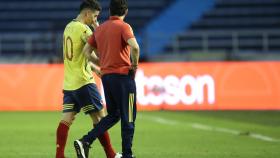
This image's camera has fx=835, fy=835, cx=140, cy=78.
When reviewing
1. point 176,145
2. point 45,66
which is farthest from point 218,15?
point 176,145

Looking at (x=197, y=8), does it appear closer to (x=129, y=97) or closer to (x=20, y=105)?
(x=20, y=105)

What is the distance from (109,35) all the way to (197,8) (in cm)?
2160

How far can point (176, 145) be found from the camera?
1211 centimetres

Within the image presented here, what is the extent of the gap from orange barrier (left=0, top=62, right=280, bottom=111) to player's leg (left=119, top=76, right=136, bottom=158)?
1321cm

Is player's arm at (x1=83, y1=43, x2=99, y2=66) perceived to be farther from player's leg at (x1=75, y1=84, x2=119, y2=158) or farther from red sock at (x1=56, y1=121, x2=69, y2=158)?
red sock at (x1=56, y1=121, x2=69, y2=158)

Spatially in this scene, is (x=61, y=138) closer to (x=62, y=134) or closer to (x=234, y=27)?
(x=62, y=134)

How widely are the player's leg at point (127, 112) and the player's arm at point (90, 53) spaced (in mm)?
558

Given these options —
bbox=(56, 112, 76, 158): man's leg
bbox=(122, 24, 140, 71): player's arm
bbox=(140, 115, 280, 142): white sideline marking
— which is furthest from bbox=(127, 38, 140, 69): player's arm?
bbox=(140, 115, 280, 142): white sideline marking

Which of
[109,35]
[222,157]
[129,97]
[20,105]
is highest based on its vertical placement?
[109,35]

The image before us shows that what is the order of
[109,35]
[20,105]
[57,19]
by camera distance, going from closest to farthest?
[109,35] → [20,105] → [57,19]

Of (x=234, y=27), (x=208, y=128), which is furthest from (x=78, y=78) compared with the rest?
(x=234, y=27)

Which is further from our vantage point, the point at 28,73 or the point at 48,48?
the point at 48,48

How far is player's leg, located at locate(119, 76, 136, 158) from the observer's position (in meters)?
8.90

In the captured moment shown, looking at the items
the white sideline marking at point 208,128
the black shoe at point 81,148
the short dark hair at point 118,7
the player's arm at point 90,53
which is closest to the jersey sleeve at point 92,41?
the player's arm at point 90,53
